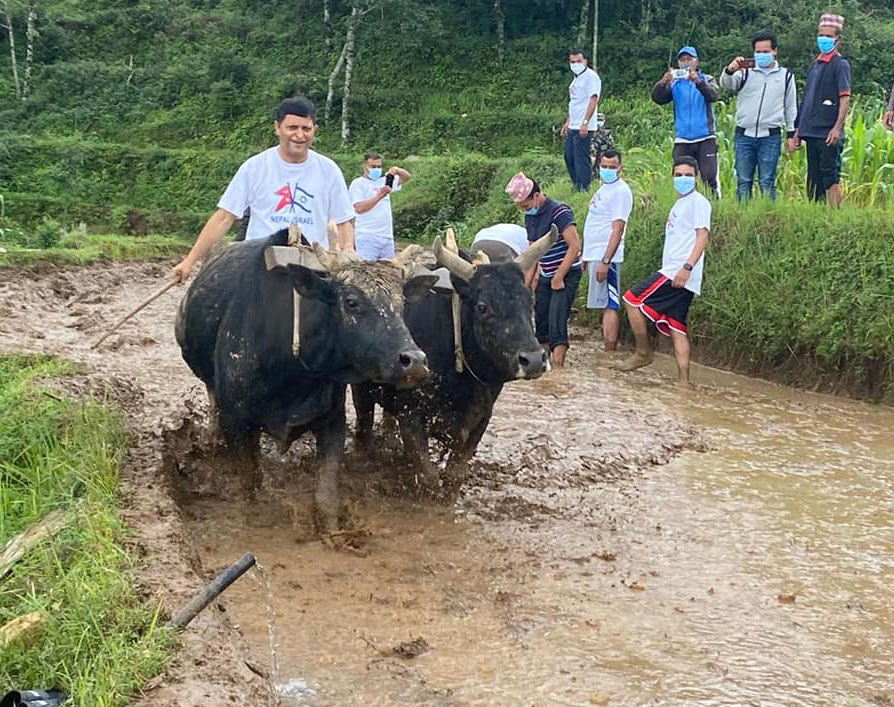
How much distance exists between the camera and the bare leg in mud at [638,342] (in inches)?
381

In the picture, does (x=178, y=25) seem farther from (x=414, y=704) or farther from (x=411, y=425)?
(x=414, y=704)

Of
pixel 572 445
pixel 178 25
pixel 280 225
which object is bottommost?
pixel 572 445

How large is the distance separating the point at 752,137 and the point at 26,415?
733cm

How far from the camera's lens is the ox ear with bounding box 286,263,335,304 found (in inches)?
198

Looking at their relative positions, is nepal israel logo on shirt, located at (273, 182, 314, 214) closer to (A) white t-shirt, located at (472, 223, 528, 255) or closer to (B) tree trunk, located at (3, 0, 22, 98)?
(A) white t-shirt, located at (472, 223, 528, 255)

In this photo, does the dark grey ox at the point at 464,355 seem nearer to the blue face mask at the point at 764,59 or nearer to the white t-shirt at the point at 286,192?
the white t-shirt at the point at 286,192

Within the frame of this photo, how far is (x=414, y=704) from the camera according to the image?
12.3 feet

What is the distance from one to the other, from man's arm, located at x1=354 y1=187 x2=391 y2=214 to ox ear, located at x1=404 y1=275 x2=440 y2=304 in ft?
17.6

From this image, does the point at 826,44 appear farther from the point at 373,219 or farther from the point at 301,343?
the point at 301,343

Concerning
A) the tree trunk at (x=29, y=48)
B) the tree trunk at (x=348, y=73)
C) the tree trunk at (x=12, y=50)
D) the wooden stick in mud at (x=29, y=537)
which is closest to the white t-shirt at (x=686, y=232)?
the wooden stick in mud at (x=29, y=537)

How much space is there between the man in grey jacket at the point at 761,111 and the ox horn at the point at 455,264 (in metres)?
5.50

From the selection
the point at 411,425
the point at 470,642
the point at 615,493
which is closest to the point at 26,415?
the point at 411,425

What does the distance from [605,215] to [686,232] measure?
3.44 ft

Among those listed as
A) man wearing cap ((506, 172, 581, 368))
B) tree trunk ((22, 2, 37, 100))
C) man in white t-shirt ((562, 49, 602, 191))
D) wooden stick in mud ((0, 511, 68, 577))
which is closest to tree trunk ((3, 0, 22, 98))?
tree trunk ((22, 2, 37, 100))
